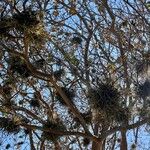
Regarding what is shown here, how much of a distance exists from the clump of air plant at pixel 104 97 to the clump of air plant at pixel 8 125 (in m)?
1.71

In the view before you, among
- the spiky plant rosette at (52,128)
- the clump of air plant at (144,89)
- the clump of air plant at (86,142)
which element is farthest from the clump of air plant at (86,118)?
the clump of air plant at (144,89)

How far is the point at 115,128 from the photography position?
9.19 metres

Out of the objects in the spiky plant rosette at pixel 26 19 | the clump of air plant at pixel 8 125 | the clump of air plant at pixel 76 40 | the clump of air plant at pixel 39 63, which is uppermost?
the clump of air plant at pixel 76 40

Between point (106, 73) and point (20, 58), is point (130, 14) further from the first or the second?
point (20, 58)

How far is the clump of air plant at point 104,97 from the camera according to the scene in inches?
326

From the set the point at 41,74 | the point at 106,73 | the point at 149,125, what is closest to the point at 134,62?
the point at 106,73

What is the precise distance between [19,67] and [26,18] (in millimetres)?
1751

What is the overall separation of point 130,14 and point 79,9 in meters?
1.22

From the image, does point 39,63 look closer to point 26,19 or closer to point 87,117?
point 87,117

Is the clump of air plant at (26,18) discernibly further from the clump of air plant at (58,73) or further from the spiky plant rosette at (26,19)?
the clump of air plant at (58,73)

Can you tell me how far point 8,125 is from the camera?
940cm

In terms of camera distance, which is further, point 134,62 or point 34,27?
point 134,62

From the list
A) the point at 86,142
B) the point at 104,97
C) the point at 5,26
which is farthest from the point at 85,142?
the point at 5,26

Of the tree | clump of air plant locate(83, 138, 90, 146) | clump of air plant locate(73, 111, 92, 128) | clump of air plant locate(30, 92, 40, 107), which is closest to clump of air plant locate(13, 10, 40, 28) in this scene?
the tree
